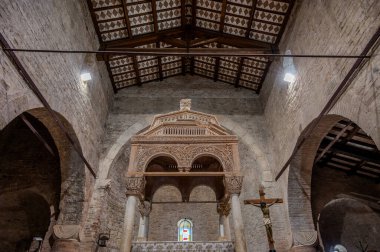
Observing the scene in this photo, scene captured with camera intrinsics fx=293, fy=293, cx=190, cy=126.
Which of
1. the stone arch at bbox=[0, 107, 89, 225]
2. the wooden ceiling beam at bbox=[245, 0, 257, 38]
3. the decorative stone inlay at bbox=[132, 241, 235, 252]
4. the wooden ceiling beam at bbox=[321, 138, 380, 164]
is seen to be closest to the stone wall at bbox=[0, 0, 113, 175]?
the stone arch at bbox=[0, 107, 89, 225]

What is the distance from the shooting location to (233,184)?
26.4ft

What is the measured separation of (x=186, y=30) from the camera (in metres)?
11.6

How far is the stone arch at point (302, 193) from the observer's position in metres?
8.85

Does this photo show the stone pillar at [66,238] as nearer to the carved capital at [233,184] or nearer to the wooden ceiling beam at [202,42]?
the carved capital at [233,184]

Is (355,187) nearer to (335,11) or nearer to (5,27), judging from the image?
(335,11)

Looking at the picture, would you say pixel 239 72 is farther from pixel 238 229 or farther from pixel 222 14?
pixel 238 229

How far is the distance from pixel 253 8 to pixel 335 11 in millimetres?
3625

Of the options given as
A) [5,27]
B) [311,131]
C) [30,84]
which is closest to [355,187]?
[311,131]

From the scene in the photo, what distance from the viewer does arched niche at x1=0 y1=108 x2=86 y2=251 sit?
952 cm

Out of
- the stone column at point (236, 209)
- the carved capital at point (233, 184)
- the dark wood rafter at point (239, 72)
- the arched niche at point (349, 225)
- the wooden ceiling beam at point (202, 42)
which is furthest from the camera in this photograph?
the arched niche at point (349, 225)

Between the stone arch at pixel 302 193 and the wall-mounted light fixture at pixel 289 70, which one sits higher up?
the wall-mounted light fixture at pixel 289 70

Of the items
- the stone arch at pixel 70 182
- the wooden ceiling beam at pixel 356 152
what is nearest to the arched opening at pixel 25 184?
the stone arch at pixel 70 182

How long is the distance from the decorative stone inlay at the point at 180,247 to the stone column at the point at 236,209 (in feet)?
1.07

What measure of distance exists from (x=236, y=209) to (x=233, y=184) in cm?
68
